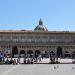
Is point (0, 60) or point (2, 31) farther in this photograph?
point (2, 31)

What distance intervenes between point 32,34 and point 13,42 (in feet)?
21.5

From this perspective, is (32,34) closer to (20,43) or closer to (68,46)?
(20,43)

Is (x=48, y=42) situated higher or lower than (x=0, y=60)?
higher

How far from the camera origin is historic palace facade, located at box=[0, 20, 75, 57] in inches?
3558

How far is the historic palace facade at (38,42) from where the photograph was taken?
90.4 m

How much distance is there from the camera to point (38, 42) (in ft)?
305

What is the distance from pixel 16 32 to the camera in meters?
93.8
